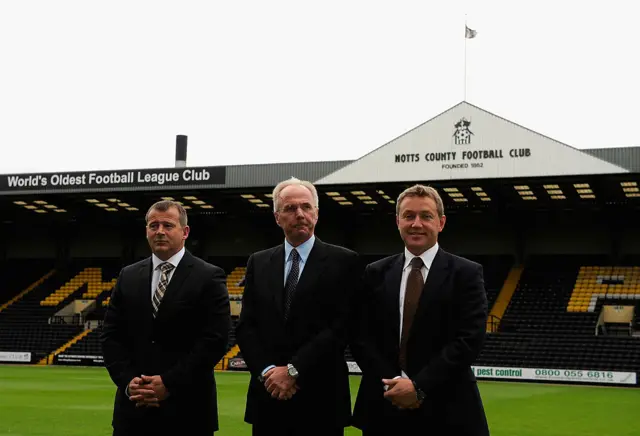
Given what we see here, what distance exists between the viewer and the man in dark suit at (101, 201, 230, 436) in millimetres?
5688

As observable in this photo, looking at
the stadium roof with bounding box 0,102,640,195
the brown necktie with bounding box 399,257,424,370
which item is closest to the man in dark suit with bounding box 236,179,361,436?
the brown necktie with bounding box 399,257,424,370

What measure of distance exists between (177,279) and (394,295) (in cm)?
167

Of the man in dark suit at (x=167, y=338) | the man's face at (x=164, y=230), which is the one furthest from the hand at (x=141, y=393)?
the man's face at (x=164, y=230)

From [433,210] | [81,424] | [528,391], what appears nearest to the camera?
[433,210]

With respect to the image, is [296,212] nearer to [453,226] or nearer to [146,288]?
[146,288]

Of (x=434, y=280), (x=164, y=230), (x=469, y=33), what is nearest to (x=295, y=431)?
(x=434, y=280)

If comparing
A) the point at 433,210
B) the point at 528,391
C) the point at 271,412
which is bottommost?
the point at 528,391

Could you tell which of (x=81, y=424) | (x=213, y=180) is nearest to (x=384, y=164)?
(x=213, y=180)

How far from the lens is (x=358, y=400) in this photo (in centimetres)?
539

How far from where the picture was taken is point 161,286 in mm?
5980

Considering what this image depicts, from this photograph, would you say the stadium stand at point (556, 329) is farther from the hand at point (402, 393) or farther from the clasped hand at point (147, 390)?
the clasped hand at point (147, 390)

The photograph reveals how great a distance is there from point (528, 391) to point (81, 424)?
14.4 metres

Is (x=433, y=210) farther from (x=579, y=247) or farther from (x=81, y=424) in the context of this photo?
(x=579, y=247)

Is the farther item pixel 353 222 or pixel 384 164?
pixel 353 222
